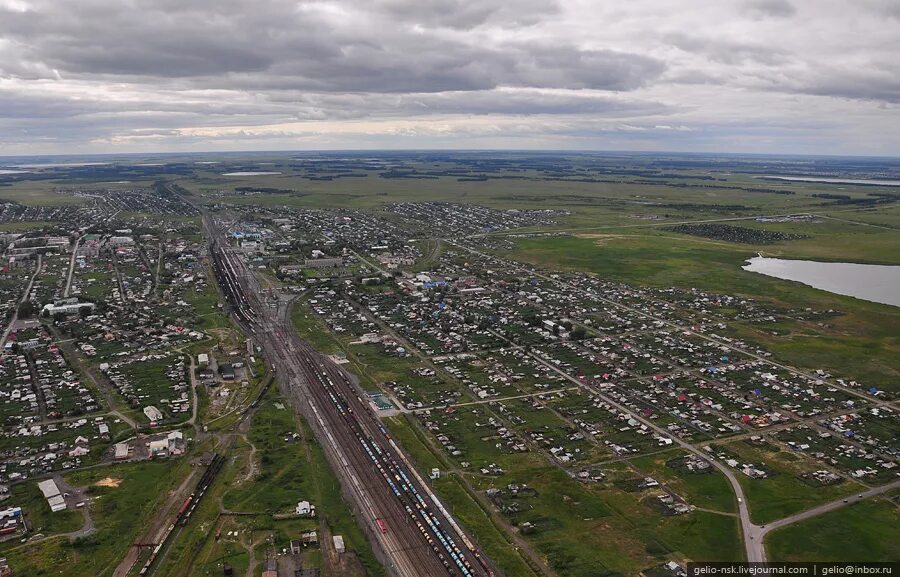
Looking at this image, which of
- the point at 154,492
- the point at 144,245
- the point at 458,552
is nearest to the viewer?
the point at 458,552

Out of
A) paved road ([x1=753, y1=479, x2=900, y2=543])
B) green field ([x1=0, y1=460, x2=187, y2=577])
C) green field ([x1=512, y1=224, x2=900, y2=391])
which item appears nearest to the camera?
green field ([x1=0, y1=460, x2=187, y2=577])

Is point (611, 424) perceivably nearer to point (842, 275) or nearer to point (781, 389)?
point (781, 389)

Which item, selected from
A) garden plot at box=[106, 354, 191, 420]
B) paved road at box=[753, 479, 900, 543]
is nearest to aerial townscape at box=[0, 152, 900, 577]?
paved road at box=[753, 479, 900, 543]

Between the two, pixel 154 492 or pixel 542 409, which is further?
pixel 542 409

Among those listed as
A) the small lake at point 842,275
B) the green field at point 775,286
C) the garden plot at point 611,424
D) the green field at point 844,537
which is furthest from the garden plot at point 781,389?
the small lake at point 842,275

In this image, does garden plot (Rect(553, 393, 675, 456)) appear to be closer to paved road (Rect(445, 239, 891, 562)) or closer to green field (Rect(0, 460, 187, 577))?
paved road (Rect(445, 239, 891, 562))

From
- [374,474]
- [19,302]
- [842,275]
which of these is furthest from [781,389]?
[19,302]

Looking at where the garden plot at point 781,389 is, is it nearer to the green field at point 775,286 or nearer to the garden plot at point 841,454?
the garden plot at point 841,454

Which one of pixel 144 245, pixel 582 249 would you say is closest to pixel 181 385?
pixel 144 245

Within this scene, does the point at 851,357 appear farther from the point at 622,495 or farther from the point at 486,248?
the point at 486,248
